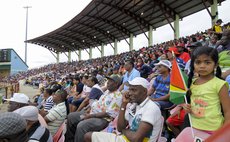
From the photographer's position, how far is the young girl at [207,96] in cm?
211

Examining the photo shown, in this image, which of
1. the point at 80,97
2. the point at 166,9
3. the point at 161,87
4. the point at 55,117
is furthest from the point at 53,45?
the point at 161,87

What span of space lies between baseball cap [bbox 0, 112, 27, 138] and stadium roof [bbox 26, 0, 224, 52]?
1667 centimetres

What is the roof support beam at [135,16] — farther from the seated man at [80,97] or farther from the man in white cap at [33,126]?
the man in white cap at [33,126]

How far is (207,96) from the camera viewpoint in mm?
2156

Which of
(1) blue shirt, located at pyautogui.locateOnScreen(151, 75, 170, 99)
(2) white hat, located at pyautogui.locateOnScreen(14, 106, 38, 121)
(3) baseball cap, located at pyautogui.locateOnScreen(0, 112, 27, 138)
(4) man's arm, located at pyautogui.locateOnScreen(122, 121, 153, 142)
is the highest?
(1) blue shirt, located at pyautogui.locateOnScreen(151, 75, 170, 99)

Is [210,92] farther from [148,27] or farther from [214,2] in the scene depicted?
[148,27]

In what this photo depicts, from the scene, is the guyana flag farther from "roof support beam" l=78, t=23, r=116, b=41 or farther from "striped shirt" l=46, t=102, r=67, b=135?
"roof support beam" l=78, t=23, r=116, b=41

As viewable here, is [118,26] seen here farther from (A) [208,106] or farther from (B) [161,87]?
(A) [208,106]

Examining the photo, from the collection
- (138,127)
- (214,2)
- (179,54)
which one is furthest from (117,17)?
(138,127)

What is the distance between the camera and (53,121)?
13.8ft

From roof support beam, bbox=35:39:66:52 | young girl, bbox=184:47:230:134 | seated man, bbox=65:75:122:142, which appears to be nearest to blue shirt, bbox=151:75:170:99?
seated man, bbox=65:75:122:142

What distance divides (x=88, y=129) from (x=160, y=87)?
137cm

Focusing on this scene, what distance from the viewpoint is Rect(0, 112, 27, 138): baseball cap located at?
5.45 ft

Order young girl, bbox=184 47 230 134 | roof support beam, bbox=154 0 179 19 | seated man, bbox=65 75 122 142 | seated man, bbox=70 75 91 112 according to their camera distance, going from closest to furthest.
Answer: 1. young girl, bbox=184 47 230 134
2. seated man, bbox=65 75 122 142
3. seated man, bbox=70 75 91 112
4. roof support beam, bbox=154 0 179 19
